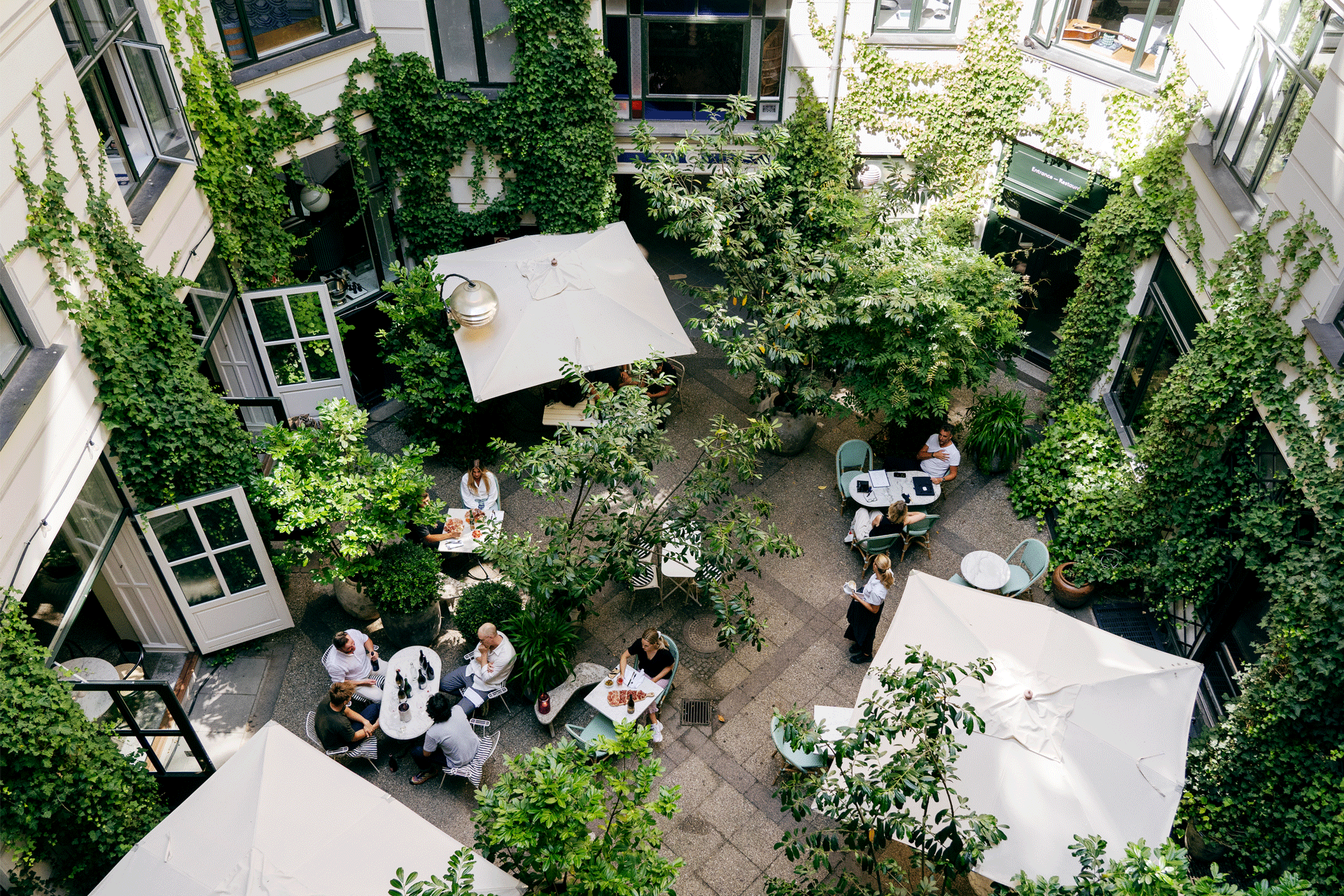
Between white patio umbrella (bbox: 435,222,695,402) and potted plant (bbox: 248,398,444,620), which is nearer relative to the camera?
potted plant (bbox: 248,398,444,620)

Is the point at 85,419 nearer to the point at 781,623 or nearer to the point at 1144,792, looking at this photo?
the point at 781,623

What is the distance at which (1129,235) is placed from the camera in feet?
38.8

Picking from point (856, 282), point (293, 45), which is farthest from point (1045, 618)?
point (293, 45)

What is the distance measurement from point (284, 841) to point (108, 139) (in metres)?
7.07

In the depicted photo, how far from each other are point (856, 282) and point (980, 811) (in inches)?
262

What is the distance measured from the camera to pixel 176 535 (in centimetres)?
972

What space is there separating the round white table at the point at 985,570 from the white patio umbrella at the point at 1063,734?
101 inches

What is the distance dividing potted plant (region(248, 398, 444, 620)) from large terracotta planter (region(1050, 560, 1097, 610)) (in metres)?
7.39

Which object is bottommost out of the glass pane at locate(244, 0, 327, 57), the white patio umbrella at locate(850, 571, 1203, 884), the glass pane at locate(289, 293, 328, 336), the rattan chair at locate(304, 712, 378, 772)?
the rattan chair at locate(304, 712, 378, 772)

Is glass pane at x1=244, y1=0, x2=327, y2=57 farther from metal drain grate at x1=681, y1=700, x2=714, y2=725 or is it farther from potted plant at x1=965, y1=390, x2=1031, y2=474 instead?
potted plant at x1=965, y1=390, x2=1031, y2=474

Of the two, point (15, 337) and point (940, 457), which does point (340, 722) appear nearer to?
point (15, 337)

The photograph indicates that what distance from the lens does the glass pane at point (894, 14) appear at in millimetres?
13000

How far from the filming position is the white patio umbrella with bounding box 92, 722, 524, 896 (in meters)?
6.22

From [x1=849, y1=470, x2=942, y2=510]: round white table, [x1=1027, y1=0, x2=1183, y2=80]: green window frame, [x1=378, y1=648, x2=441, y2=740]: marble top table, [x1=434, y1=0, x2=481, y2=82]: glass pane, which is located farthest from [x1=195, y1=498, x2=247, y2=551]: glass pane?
[x1=1027, y1=0, x2=1183, y2=80]: green window frame
